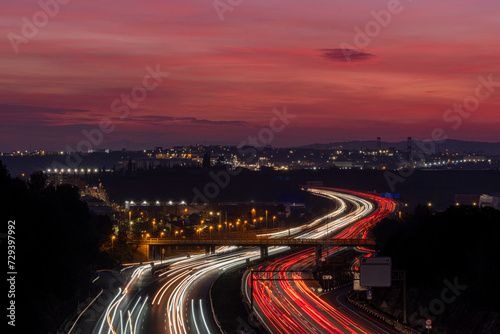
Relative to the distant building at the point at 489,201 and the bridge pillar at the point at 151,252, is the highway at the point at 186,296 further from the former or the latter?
the distant building at the point at 489,201

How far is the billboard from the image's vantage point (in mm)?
40688

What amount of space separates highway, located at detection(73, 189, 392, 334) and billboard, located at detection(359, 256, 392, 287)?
883cm

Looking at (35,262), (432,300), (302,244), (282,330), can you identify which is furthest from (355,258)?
(35,262)

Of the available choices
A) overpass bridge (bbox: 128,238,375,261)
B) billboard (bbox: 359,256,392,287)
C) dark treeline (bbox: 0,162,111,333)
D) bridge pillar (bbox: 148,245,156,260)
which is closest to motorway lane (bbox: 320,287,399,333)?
billboard (bbox: 359,256,392,287)

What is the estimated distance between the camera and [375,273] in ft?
134

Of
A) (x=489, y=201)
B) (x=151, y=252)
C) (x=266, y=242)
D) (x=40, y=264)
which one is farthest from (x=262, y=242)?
(x=489, y=201)

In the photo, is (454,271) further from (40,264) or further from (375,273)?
(40,264)

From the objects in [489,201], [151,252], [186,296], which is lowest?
[186,296]

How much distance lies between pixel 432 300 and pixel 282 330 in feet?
37.7

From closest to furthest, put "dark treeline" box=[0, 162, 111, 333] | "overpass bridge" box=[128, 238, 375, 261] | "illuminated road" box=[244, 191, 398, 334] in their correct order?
1. "dark treeline" box=[0, 162, 111, 333]
2. "illuminated road" box=[244, 191, 398, 334]
3. "overpass bridge" box=[128, 238, 375, 261]

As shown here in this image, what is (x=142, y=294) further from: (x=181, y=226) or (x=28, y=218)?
(x=181, y=226)

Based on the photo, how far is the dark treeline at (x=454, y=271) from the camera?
44875 mm

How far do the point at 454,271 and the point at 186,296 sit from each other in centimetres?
2235

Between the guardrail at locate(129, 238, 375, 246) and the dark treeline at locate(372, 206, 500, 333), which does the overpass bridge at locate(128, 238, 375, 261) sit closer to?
the guardrail at locate(129, 238, 375, 246)
